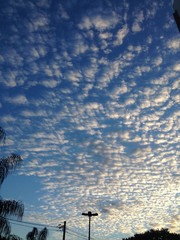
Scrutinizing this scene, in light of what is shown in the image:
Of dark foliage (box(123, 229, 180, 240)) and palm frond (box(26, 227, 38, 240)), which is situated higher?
dark foliage (box(123, 229, 180, 240))

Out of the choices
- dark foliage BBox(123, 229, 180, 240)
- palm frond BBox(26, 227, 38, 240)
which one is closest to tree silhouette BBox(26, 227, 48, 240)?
palm frond BBox(26, 227, 38, 240)

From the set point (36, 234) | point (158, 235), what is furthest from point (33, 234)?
point (158, 235)

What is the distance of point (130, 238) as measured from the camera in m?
52.4

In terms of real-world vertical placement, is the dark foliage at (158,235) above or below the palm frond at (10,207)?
above

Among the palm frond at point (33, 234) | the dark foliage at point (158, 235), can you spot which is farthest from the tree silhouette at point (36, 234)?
the dark foliage at point (158, 235)

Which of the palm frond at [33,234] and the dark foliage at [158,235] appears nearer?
the palm frond at [33,234]

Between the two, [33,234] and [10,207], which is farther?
[33,234]

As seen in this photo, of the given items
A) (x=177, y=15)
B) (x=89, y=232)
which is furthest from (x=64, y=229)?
(x=177, y=15)

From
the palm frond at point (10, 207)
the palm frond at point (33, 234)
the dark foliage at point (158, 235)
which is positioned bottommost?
the palm frond at point (10, 207)

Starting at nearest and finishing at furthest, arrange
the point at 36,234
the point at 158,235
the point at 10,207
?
the point at 10,207 < the point at 36,234 < the point at 158,235

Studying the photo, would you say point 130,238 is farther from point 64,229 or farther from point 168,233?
point 64,229

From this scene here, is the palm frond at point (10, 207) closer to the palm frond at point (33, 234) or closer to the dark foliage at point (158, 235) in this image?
the palm frond at point (33, 234)

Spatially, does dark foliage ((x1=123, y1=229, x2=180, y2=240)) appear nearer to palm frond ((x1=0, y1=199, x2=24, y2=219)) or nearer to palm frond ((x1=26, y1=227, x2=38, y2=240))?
palm frond ((x1=26, y1=227, x2=38, y2=240))

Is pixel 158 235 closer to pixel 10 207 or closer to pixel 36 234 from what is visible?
pixel 36 234
